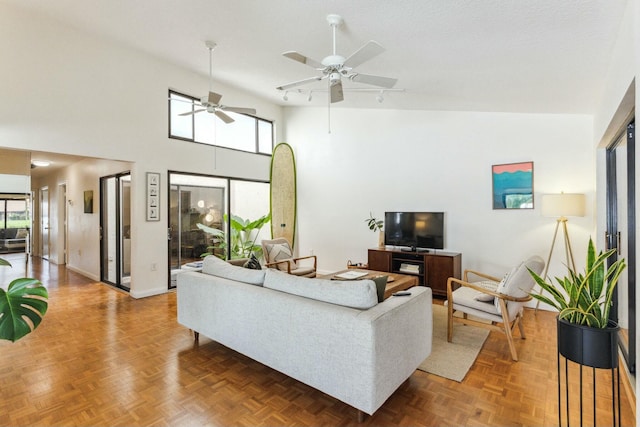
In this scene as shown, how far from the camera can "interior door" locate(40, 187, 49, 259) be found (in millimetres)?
8672

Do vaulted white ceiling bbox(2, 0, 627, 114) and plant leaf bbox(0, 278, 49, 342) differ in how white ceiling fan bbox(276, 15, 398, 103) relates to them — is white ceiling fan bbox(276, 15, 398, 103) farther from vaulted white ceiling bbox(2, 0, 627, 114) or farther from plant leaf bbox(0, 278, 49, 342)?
plant leaf bbox(0, 278, 49, 342)

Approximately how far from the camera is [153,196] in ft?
17.0

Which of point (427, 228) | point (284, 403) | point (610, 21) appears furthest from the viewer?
point (427, 228)

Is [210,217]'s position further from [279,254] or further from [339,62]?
[339,62]

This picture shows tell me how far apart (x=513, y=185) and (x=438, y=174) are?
1124 mm

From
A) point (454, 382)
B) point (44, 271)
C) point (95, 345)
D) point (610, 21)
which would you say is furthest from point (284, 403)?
point (44, 271)

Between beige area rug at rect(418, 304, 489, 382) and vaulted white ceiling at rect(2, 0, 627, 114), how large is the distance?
2687 millimetres

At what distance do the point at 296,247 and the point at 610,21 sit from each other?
617cm

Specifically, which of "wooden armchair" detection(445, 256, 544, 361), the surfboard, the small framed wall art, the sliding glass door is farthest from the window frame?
"wooden armchair" detection(445, 256, 544, 361)

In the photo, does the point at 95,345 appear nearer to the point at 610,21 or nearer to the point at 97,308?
the point at 97,308

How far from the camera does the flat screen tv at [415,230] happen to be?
5.17m

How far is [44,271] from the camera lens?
7090mm

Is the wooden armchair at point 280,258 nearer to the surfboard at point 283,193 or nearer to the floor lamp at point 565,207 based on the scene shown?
the surfboard at point 283,193

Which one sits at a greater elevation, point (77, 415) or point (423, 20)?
point (423, 20)
